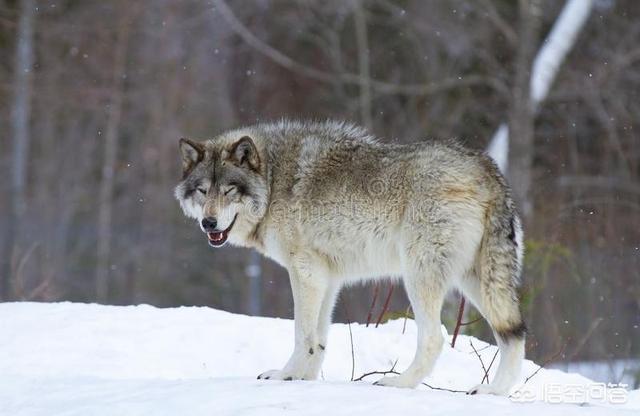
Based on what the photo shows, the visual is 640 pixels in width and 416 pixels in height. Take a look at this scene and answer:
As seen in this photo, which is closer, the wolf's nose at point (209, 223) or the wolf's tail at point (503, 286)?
the wolf's tail at point (503, 286)

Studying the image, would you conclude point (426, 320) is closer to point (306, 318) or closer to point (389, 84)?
point (306, 318)

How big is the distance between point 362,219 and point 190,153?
52.3 inches

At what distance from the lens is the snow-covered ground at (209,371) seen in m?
4.91

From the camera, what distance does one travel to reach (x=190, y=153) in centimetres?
667

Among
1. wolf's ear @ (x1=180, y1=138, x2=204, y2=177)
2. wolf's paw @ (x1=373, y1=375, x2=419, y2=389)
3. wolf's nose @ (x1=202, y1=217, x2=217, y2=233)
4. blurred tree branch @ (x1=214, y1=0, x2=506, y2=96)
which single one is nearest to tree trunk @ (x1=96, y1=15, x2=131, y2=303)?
blurred tree branch @ (x1=214, y1=0, x2=506, y2=96)

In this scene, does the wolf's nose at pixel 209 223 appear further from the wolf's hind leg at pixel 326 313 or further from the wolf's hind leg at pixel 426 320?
the wolf's hind leg at pixel 426 320

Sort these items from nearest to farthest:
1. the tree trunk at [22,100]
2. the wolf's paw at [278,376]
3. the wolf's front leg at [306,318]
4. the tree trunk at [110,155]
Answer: the wolf's paw at [278,376] → the wolf's front leg at [306,318] → the tree trunk at [22,100] → the tree trunk at [110,155]

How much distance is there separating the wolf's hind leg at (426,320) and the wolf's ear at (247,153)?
1.34 metres

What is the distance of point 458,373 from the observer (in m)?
7.30

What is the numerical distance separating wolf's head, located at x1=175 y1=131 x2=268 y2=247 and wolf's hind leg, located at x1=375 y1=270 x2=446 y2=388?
119 centimetres

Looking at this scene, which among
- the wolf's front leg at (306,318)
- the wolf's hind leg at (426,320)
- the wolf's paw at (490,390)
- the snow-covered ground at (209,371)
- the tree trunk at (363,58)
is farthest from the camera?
the tree trunk at (363,58)

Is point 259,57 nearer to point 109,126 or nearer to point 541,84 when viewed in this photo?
point 109,126

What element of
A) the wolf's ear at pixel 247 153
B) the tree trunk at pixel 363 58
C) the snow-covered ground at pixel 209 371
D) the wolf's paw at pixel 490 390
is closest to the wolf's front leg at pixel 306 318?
the snow-covered ground at pixel 209 371

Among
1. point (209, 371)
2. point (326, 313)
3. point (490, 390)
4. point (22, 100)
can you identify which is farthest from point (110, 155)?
point (490, 390)
